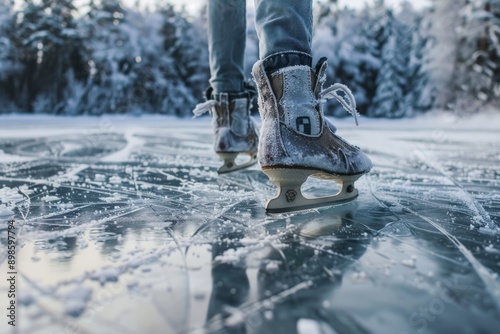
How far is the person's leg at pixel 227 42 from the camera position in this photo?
1788 millimetres

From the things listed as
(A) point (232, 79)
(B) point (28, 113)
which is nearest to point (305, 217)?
(A) point (232, 79)

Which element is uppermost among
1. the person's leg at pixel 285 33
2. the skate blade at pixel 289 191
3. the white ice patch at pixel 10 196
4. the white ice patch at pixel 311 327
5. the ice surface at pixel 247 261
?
the person's leg at pixel 285 33

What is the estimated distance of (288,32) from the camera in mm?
1076

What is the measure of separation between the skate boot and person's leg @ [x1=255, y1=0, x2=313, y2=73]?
0.03 metres

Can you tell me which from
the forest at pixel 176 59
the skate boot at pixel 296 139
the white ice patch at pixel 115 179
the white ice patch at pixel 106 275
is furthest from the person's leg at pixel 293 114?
the forest at pixel 176 59

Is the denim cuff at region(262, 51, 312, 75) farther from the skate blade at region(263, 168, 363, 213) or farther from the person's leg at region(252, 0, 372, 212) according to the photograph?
the skate blade at region(263, 168, 363, 213)

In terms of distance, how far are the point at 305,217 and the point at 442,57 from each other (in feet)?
A: 57.1

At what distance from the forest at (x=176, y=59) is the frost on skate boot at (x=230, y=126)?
12.6 meters

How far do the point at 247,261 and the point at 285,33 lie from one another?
646mm

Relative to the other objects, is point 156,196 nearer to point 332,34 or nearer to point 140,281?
point 140,281

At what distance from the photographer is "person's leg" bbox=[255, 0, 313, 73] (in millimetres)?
1074

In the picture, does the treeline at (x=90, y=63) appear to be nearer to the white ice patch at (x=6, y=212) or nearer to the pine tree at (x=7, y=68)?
the pine tree at (x=7, y=68)

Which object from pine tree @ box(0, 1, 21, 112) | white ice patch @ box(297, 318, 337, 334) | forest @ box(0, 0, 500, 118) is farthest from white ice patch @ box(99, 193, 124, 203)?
pine tree @ box(0, 1, 21, 112)

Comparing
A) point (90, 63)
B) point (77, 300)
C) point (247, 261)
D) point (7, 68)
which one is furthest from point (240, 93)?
point (7, 68)
